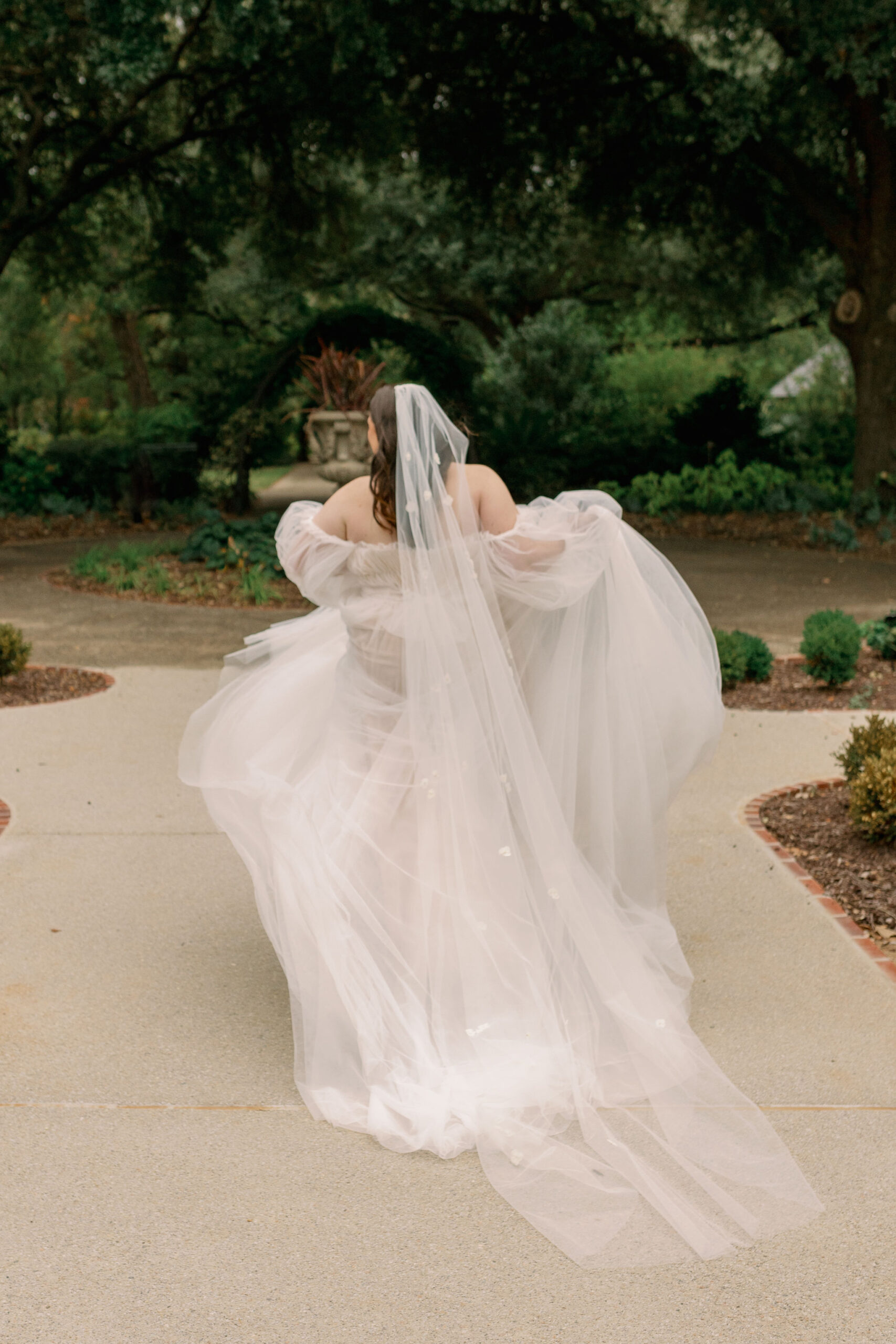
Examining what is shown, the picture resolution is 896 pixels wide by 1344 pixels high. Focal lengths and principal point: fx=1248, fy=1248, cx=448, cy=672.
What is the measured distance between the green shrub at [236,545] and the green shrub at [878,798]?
26.7 feet

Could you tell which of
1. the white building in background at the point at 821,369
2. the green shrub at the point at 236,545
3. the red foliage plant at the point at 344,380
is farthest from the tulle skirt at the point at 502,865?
the white building in background at the point at 821,369

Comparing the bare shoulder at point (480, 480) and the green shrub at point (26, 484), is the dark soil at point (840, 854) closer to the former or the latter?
the bare shoulder at point (480, 480)

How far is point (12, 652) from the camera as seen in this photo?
7.60 meters

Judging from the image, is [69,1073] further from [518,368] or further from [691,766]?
[518,368]

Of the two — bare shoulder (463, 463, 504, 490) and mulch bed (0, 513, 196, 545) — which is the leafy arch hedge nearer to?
mulch bed (0, 513, 196, 545)

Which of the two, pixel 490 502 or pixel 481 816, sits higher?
pixel 490 502

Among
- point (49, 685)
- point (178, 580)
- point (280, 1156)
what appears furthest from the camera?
point (178, 580)

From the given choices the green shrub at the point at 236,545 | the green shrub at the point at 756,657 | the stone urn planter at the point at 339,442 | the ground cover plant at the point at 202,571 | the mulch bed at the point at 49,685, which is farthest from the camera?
the stone urn planter at the point at 339,442

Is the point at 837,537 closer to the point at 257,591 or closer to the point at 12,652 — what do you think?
the point at 257,591

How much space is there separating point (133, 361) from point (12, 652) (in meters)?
23.2

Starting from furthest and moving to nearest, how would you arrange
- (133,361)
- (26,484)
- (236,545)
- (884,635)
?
(133,361)
(26,484)
(236,545)
(884,635)

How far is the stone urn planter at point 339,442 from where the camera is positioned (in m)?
13.0

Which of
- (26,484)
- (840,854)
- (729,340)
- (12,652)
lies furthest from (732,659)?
(729,340)

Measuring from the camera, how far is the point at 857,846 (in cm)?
503
